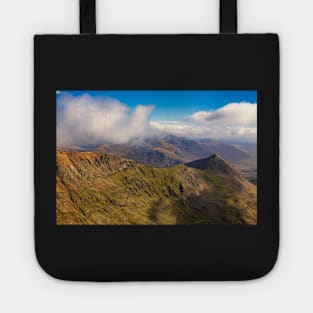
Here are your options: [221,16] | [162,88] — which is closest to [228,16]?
[221,16]

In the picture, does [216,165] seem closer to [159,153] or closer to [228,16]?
[159,153]

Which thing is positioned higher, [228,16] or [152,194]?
[228,16]

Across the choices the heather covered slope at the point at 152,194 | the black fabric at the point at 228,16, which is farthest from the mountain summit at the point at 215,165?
the black fabric at the point at 228,16

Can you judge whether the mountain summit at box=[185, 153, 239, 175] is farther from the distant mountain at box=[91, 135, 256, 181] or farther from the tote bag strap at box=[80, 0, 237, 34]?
the tote bag strap at box=[80, 0, 237, 34]

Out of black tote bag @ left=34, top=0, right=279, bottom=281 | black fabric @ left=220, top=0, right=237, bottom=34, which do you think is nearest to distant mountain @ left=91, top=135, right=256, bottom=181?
black tote bag @ left=34, top=0, right=279, bottom=281
